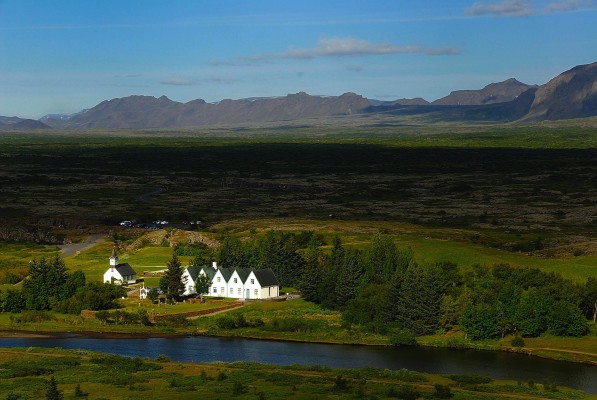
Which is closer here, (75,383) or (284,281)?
(75,383)

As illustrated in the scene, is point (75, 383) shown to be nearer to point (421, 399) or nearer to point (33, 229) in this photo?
point (421, 399)

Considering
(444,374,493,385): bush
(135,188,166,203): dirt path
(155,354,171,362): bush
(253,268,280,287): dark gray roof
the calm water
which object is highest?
(253,268,280,287): dark gray roof

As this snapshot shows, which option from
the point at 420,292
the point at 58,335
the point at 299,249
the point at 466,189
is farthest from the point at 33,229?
the point at 466,189

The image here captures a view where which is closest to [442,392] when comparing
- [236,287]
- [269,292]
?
[269,292]

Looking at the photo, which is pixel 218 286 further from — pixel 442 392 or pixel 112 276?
pixel 442 392

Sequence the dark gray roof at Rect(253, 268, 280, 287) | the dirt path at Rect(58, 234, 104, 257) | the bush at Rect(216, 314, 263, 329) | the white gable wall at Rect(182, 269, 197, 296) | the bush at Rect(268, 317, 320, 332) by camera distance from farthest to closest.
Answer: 1. the dirt path at Rect(58, 234, 104, 257)
2. the white gable wall at Rect(182, 269, 197, 296)
3. the dark gray roof at Rect(253, 268, 280, 287)
4. the bush at Rect(216, 314, 263, 329)
5. the bush at Rect(268, 317, 320, 332)

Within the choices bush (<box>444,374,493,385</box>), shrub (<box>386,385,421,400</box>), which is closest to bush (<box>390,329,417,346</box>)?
bush (<box>444,374,493,385</box>)

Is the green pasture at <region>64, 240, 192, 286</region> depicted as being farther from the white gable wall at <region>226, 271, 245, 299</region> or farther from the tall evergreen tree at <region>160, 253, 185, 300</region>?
the white gable wall at <region>226, 271, 245, 299</region>
